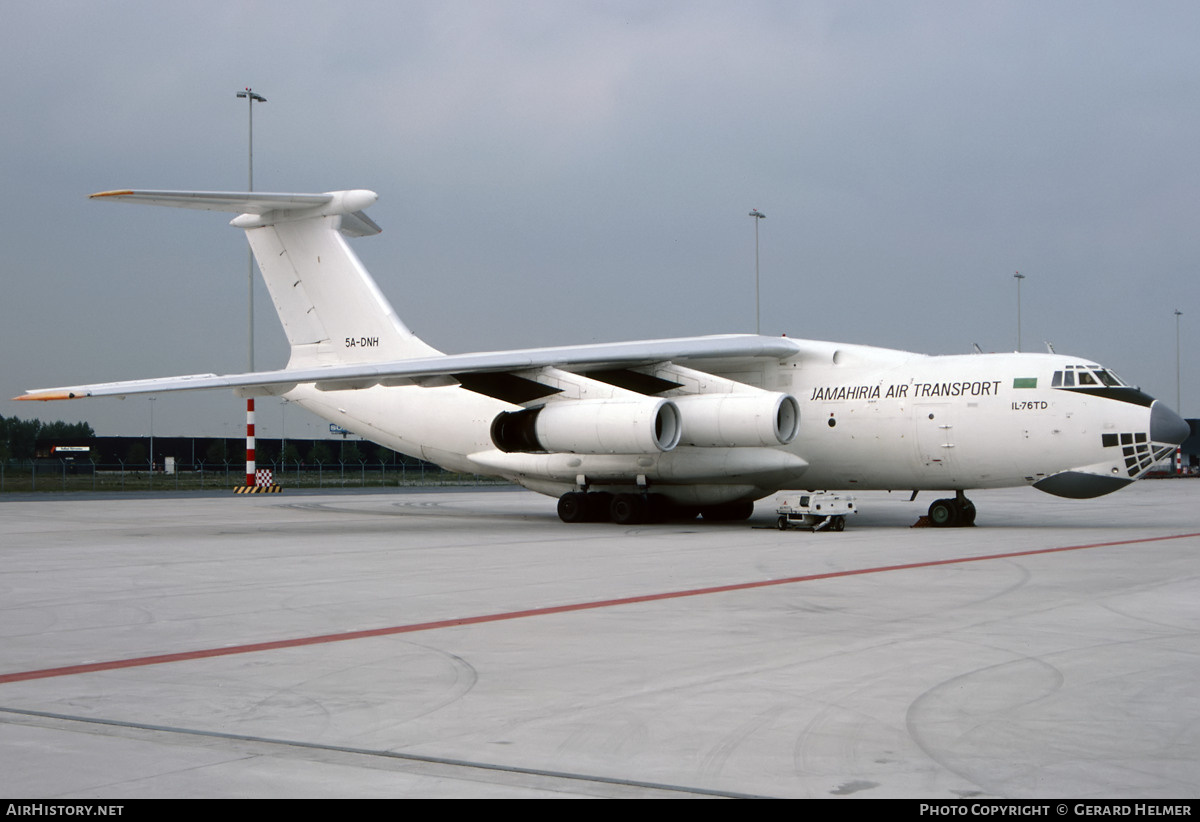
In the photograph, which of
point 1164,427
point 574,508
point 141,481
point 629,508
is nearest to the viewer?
point 1164,427

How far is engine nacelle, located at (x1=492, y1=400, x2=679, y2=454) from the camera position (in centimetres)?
1795

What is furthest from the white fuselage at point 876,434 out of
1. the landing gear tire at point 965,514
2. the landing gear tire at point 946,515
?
the landing gear tire at point 965,514

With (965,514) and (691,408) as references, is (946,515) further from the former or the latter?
(691,408)

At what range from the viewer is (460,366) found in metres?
18.1

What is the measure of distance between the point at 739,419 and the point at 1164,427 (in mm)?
6062

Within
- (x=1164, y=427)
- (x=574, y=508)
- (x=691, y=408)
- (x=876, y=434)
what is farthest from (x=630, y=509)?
(x=1164, y=427)

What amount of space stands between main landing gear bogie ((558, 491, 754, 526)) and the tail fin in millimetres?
4239

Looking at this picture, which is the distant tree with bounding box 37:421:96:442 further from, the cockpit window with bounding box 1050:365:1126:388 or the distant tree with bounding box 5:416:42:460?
the cockpit window with bounding box 1050:365:1126:388

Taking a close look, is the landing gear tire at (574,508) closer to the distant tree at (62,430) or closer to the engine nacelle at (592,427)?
the engine nacelle at (592,427)

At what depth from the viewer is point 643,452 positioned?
18047mm

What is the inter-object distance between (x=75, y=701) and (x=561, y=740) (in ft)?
8.01

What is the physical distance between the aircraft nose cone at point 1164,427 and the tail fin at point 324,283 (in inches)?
491
